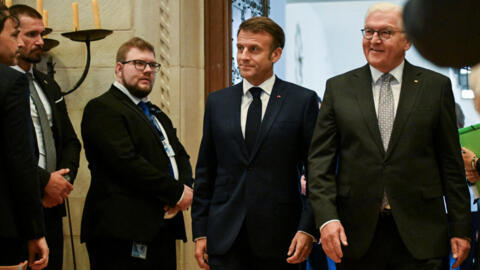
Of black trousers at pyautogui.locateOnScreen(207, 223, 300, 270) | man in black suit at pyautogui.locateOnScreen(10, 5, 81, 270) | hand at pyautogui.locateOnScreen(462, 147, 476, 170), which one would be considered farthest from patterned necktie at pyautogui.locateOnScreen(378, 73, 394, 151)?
man in black suit at pyautogui.locateOnScreen(10, 5, 81, 270)

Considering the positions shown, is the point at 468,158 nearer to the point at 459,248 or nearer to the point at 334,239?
the point at 459,248

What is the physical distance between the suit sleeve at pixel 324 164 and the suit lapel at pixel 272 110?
263 mm

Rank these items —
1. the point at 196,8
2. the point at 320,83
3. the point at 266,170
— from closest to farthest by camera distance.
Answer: the point at 266,170
the point at 196,8
the point at 320,83

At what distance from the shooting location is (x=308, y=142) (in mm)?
2680

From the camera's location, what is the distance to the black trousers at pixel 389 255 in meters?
2.24

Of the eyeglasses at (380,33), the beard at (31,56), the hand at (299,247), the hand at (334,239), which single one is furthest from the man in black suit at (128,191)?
the eyeglasses at (380,33)

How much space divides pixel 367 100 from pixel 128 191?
1.60 m

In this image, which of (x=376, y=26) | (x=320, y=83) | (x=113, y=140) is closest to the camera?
(x=376, y=26)

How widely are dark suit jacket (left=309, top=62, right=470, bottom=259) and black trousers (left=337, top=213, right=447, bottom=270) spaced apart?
33 millimetres

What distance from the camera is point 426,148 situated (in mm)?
2322

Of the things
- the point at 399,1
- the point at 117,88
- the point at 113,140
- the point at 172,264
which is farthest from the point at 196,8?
the point at 399,1

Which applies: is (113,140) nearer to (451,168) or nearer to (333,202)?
(333,202)

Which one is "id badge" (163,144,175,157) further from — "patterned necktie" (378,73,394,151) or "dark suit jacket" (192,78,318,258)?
"patterned necktie" (378,73,394,151)

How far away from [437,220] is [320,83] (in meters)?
7.91
